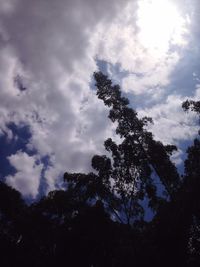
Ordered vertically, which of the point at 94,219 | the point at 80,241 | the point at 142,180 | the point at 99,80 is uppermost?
the point at 99,80

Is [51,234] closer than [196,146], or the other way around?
[196,146]

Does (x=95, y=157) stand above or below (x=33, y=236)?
above

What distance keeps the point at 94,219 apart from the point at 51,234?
1072 centimetres

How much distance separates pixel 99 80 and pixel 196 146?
1060 cm

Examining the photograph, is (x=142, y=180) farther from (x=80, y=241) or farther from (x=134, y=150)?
(x=80, y=241)

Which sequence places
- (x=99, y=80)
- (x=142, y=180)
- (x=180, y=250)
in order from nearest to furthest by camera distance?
1. (x=180, y=250)
2. (x=142, y=180)
3. (x=99, y=80)

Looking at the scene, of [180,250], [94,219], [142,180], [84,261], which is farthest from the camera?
[142,180]

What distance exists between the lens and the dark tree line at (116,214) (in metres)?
15.1

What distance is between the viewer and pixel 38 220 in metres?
28.9

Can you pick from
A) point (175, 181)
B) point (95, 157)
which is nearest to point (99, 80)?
point (95, 157)

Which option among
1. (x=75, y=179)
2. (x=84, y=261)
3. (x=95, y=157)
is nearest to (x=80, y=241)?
(x=84, y=261)

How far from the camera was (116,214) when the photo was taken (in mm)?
23047

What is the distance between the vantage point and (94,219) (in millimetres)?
19406

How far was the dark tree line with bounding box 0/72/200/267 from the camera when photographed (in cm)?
1515
